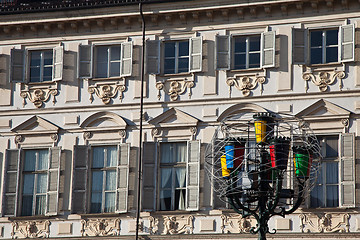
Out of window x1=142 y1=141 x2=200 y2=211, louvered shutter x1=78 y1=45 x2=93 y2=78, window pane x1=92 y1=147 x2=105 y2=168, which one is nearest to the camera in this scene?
window x1=142 y1=141 x2=200 y2=211

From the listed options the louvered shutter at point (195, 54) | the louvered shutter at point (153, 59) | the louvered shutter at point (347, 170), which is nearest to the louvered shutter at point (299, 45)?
the louvered shutter at point (347, 170)

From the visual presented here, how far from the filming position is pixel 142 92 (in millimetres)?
32812

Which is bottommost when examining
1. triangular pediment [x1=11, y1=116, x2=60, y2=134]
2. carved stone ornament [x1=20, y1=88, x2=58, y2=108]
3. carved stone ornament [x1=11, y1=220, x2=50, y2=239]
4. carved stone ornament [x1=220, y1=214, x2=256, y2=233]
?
carved stone ornament [x1=11, y1=220, x2=50, y2=239]

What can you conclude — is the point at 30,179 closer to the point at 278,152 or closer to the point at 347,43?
the point at 347,43

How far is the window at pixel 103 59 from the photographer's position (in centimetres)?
3341

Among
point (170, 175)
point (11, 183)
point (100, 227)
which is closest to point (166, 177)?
point (170, 175)

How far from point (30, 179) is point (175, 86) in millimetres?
5338

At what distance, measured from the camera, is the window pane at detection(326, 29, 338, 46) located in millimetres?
31766

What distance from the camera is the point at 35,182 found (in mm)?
33562

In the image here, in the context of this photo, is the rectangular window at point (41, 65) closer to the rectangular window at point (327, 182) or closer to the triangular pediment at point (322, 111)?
the triangular pediment at point (322, 111)

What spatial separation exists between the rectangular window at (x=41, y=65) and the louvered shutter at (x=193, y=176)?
5.33 metres

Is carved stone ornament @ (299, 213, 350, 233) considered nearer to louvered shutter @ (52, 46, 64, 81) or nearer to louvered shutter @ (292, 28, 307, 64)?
louvered shutter @ (292, 28, 307, 64)

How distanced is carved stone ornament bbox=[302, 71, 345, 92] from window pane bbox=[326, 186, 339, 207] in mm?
2842

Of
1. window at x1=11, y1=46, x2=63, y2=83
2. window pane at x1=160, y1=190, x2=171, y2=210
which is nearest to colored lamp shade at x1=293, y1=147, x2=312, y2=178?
window pane at x1=160, y1=190, x2=171, y2=210
